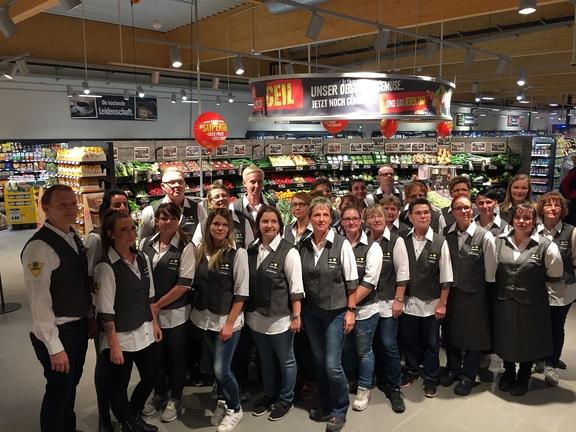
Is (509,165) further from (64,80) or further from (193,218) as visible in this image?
(64,80)

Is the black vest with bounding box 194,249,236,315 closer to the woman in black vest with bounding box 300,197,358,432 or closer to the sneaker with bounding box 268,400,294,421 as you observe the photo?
the woman in black vest with bounding box 300,197,358,432

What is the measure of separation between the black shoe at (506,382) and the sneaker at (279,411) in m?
1.82

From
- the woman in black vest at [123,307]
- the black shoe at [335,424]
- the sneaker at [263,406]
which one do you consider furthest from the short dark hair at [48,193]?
the black shoe at [335,424]

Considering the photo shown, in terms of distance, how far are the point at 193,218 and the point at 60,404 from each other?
1805mm

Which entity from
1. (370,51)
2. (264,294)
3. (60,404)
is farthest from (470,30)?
(60,404)

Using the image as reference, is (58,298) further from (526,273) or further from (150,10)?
(150,10)

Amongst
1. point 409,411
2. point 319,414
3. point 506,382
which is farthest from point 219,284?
point 506,382

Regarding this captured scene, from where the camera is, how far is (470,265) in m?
3.62

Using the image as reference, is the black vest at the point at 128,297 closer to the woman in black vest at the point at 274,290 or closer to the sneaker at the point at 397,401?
the woman in black vest at the point at 274,290

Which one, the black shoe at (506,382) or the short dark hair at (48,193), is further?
the black shoe at (506,382)

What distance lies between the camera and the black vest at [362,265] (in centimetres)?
337

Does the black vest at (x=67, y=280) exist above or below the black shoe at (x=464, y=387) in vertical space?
above

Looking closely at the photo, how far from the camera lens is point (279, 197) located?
8828 millimetres

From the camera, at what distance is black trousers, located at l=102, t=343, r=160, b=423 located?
2.94 meters
